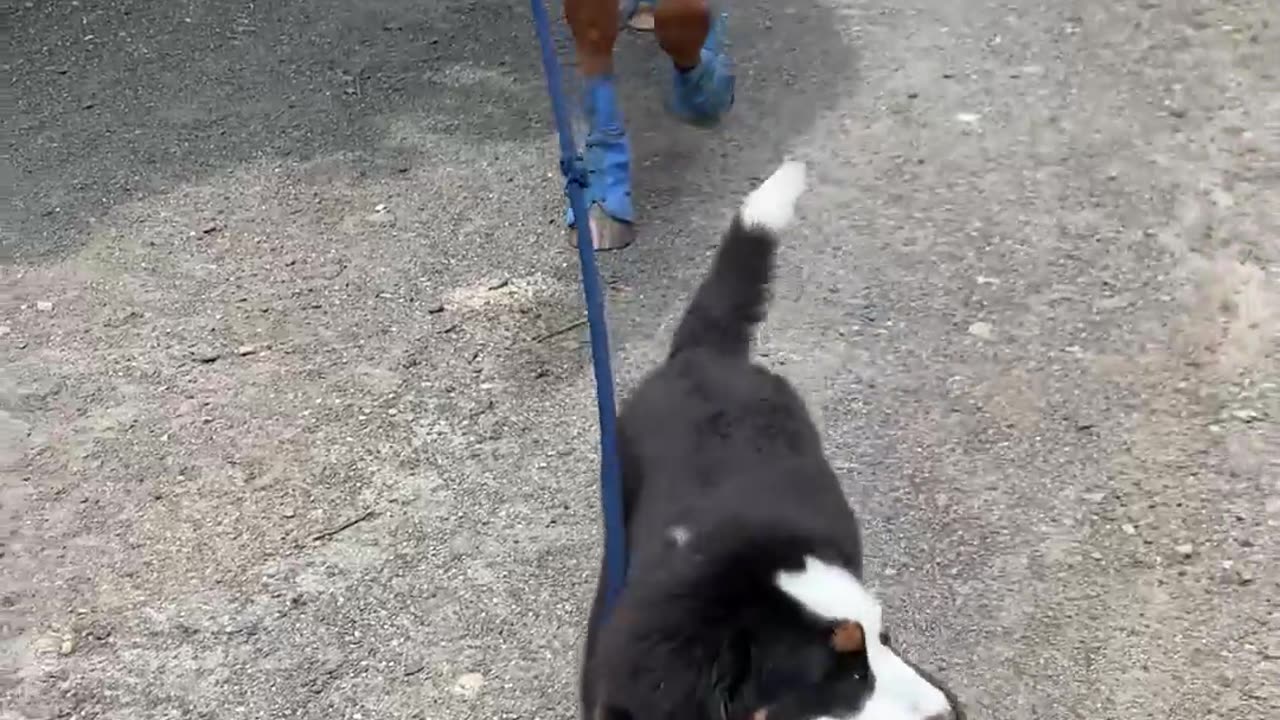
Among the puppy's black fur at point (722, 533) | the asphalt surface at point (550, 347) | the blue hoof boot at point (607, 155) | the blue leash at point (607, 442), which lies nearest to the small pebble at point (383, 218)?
the asphalt surface at point (550, 347)

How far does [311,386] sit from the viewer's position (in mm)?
2777

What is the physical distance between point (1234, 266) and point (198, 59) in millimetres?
3108

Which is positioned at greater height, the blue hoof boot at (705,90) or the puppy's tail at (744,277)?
the puppy's tail at (744,277)

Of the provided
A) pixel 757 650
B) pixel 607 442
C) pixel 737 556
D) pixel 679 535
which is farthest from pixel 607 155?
pixel 757 650

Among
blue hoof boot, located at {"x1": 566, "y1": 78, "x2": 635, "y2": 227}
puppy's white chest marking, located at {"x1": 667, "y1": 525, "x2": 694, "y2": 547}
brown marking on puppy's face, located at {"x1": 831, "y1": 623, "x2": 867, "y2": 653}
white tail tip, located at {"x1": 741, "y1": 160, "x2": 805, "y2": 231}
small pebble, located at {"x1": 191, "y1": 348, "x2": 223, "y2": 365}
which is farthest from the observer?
blue hoof boot, located at {"x1": 566, "y1": 78, "x2": 635, "y2": 227}

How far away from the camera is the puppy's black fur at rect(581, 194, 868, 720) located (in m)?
1.34

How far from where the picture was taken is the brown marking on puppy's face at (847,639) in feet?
4.35

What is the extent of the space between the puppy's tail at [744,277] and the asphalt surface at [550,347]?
1.84 ft

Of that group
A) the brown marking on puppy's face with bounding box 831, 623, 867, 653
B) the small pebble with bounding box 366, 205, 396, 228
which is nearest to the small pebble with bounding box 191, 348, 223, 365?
the small pebble with bounding box 366, 205, 396, 228

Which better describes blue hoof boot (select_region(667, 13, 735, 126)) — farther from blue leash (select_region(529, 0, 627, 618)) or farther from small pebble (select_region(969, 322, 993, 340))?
blue leash (select_region(529, 0, 627, 618))

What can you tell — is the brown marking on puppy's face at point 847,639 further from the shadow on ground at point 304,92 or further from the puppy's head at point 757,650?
the shadow on ground at point 304,92

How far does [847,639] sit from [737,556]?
20 centimetres

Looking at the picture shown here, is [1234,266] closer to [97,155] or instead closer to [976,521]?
[976,521]

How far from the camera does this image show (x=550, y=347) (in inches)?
111
